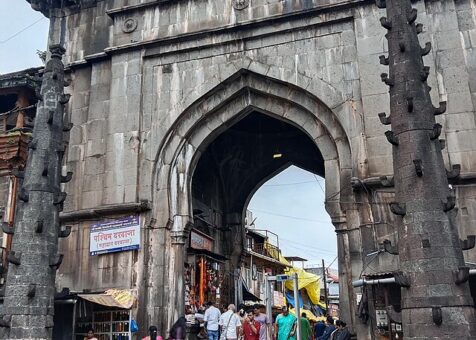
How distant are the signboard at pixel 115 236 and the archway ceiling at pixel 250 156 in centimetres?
445

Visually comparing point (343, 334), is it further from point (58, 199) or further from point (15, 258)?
point (15, 258)

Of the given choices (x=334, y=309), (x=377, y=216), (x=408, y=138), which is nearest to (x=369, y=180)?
(x=377, y=216)

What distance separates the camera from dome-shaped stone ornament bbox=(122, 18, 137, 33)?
15000mm

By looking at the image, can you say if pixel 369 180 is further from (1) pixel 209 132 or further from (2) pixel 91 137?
(2) pixel 91 137

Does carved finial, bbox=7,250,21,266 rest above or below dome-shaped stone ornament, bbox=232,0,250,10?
below

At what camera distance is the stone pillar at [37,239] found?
30.7 ft

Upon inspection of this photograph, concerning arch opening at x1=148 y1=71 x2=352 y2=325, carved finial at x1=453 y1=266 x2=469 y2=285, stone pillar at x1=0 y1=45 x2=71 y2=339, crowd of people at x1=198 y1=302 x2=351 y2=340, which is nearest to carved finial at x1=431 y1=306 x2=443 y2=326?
carved finial at x1=453 y1=266 x2=469 y2=285

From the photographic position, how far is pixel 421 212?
23.8 ft

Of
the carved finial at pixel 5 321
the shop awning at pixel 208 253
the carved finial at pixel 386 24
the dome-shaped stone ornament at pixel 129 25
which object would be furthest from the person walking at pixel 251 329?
the dome-shaped stone ornament at pixel 129 25

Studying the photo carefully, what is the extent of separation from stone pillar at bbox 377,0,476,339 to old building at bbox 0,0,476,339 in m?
3.73

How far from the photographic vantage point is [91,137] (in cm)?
1462

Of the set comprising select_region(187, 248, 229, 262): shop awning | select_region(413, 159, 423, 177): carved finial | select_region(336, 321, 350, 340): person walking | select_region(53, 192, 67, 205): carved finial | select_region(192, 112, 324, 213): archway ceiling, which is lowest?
select_region(336, 321, 350, 340): person walking

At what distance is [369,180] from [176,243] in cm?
519

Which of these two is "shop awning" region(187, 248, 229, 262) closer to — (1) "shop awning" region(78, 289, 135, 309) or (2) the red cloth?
(1) "shop awning" region(78, 289, 135, 309)
